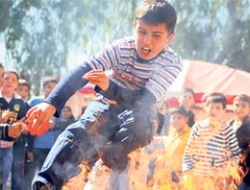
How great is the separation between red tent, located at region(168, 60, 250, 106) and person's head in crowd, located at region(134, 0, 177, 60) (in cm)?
253

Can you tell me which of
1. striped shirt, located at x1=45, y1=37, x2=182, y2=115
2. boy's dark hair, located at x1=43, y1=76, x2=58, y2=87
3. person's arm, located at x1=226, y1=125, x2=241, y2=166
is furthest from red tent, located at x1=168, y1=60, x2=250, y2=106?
striped shirt, located at x1=45, y1=37, x2=182, y2=115

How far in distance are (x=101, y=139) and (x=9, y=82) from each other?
205cm

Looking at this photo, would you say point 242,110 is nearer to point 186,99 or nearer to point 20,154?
point 186,99

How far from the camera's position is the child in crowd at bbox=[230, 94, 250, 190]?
4.32m

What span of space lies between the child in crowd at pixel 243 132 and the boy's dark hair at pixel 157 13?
6.19ft

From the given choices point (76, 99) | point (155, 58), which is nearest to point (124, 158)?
point (155, 58)

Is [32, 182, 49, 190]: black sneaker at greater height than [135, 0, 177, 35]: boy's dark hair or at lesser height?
lesser

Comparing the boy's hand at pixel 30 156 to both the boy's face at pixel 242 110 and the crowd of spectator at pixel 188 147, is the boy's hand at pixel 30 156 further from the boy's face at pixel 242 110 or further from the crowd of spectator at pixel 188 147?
the boy's face at pixel 242 110

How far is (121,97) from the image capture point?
2.57 metres

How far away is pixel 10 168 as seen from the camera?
181 inches

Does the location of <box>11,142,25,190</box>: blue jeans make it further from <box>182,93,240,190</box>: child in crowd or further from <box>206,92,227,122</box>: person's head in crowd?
<box>206,92,227,122</box>: person's head in crowd

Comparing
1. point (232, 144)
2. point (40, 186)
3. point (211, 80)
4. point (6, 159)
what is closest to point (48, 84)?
point (6, 159)

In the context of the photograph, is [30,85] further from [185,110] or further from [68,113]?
[185,110]

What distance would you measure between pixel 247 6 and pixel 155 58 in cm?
169
